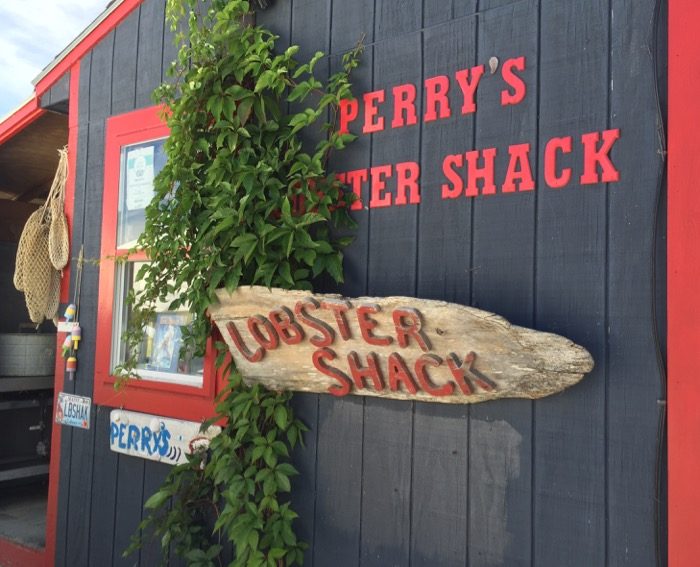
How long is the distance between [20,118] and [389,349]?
353 cm

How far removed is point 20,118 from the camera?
4805mm

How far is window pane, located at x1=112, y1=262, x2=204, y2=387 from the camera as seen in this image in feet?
12.0

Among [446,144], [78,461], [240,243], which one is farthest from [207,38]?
[78,461]

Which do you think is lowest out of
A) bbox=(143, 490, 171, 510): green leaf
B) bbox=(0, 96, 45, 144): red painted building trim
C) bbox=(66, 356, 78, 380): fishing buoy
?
bbox=(143, 490, 171, 510): green leaf

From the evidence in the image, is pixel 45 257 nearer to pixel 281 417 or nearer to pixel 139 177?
pixel 139 177

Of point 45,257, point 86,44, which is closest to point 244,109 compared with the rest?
point 86,44

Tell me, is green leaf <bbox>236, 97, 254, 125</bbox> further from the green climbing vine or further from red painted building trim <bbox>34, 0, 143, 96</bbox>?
red painted building trim <bbox>34, 0, 143, 96</bbox>

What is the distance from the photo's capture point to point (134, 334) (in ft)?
12.0

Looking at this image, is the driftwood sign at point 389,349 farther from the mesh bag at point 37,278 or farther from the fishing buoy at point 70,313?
the mesh bag at point 37,278

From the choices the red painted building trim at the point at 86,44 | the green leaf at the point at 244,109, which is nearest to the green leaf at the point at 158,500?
the green leaf at the point at 244,109

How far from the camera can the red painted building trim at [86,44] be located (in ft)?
13.6

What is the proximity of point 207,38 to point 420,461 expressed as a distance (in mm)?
2131

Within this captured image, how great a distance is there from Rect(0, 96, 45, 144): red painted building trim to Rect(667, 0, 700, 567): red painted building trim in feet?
13.1

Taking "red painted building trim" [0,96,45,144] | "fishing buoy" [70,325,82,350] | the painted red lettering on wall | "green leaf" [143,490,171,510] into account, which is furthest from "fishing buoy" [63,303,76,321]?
the painted red lettering on wall
